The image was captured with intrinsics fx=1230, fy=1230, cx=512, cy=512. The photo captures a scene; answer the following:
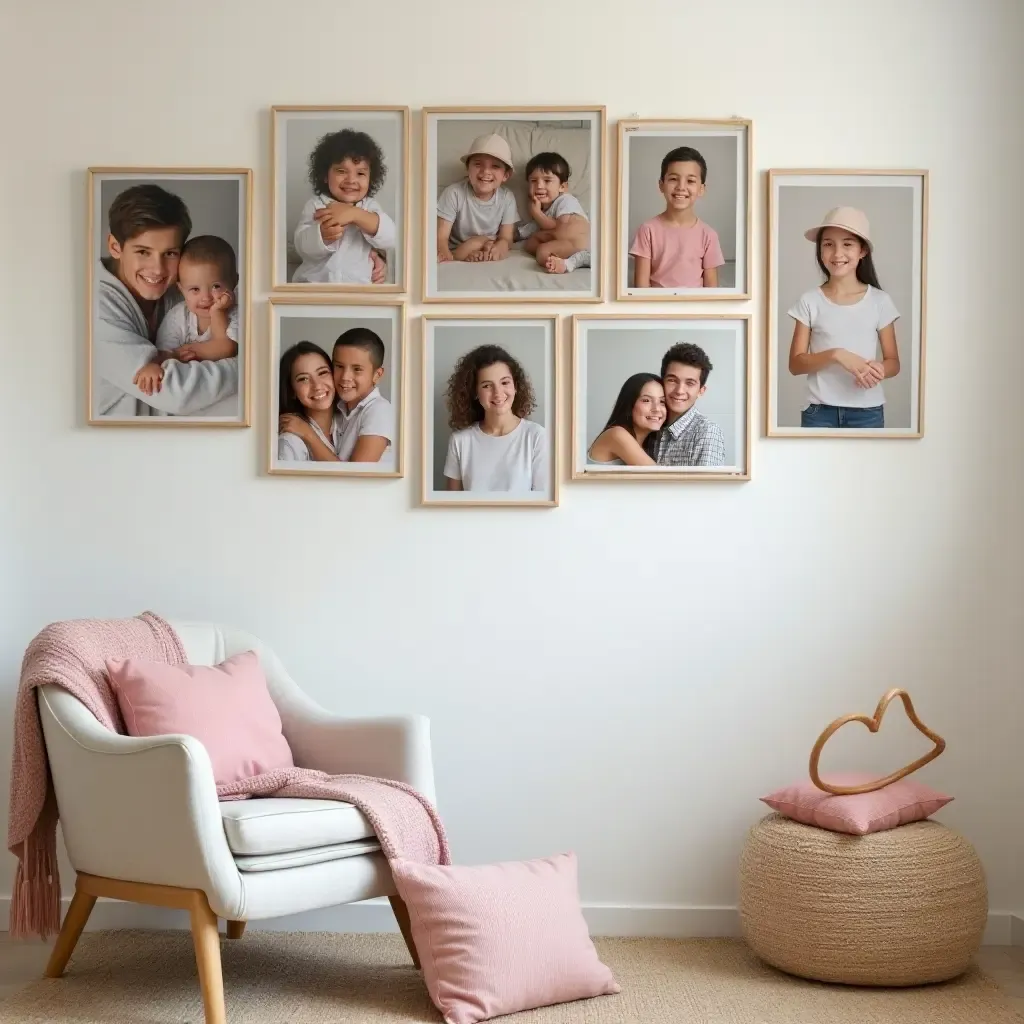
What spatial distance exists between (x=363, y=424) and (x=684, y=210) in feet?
3.32

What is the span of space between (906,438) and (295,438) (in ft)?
5.25

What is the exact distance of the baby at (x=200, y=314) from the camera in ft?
10.6

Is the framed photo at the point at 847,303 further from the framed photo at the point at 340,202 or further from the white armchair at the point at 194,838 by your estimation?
the white armchair at the point at 194,838

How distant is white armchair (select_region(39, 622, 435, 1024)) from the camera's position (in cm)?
238

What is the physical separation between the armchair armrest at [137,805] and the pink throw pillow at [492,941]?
0.41m

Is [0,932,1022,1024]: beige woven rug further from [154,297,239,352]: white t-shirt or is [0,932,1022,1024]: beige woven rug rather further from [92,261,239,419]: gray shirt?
[154,297,239,352]: white t-shirt

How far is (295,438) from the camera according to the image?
323 cm


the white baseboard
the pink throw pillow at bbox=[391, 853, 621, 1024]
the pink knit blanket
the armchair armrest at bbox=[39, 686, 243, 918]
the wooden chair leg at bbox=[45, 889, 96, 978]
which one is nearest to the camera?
the armchair armrest at bbox=[39, 686, 243, 918]

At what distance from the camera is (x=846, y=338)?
3.21 m

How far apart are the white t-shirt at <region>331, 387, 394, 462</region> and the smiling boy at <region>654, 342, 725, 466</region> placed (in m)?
0.71

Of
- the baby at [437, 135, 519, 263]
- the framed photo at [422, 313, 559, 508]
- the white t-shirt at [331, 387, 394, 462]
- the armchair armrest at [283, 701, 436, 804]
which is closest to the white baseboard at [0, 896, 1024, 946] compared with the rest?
the armchair armrest at [283, 701, 436, 804]

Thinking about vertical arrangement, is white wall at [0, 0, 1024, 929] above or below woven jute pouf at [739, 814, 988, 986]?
above

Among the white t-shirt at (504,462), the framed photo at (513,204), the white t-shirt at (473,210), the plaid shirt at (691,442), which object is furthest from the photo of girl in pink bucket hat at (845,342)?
the white t-shirt at (473,210)

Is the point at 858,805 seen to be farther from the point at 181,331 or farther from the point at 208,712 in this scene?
the point at 181,331
